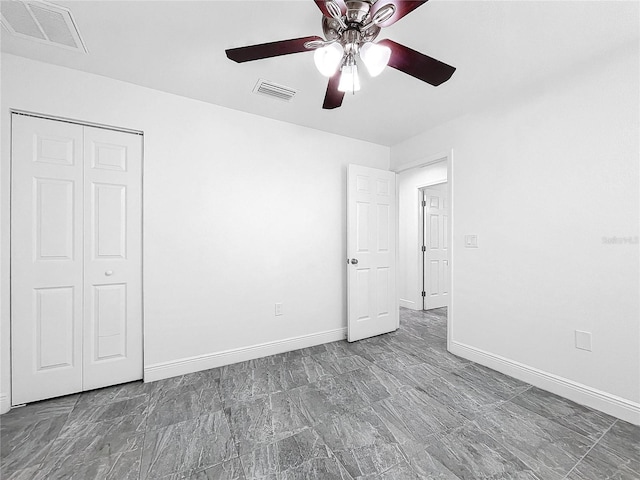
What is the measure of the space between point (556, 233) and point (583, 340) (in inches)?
31.5

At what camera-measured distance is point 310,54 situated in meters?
1.90

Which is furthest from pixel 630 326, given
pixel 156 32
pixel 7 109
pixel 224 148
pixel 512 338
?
→ pixel 7 109

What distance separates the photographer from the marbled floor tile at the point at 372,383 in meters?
2.14

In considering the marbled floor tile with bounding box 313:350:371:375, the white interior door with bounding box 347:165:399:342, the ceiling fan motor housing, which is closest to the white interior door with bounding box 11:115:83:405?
the marbled floor tile with bounding box 313:350:371:375

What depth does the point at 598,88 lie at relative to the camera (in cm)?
195

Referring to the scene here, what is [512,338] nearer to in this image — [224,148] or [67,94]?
[224,148]

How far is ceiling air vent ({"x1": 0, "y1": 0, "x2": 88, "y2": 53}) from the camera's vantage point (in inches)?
59.7

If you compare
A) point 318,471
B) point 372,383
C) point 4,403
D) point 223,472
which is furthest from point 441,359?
point 4,403

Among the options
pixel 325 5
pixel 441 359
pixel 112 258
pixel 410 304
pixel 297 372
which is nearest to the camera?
pixel 325 5

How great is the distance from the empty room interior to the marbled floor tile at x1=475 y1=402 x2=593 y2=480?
0.01 meters

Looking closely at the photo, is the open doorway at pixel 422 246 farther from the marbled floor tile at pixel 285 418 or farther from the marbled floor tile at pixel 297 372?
the marbled floor tile at pixel 285 418

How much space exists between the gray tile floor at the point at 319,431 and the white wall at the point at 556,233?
0.94 feet

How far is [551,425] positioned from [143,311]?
307 centimetres

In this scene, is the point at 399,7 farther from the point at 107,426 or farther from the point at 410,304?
the point at 410,304
